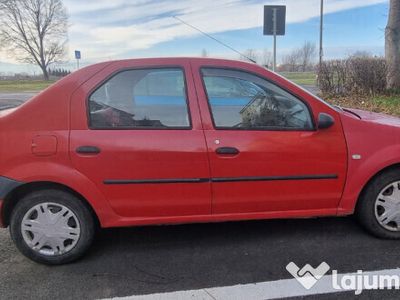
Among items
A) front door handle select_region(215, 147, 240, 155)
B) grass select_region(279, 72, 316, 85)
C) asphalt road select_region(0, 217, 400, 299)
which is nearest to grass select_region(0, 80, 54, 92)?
grass select_region(279, 72, 316, 85)

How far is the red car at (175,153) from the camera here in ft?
10.1

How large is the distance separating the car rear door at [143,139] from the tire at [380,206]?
54.2 inches

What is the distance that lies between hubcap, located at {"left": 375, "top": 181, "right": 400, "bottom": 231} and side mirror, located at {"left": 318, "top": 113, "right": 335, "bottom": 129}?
2.52ft

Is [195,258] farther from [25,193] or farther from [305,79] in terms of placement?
[305,79]

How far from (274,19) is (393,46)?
3694 millimetres

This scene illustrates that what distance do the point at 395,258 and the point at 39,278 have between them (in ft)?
9.21

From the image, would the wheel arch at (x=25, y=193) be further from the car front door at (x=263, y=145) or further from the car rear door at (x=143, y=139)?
the car front door at (x=263, y=145)

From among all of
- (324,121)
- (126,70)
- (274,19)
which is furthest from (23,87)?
(324,121)

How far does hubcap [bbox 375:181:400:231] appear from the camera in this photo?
341cm

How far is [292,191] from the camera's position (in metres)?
3.32

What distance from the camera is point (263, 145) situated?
3.20 m

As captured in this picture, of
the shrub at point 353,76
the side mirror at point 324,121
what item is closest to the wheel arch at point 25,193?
the side mirror at point 324,121

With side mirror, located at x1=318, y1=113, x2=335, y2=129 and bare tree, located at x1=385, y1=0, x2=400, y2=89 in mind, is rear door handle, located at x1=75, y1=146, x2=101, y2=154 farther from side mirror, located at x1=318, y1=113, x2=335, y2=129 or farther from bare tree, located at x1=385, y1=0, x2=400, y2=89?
bare tree, located at x1=385, y1=0, x2=400, y2=89

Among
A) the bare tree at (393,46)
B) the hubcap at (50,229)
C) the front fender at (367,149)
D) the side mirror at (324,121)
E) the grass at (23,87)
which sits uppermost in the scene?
the bare tree at (393,46)
